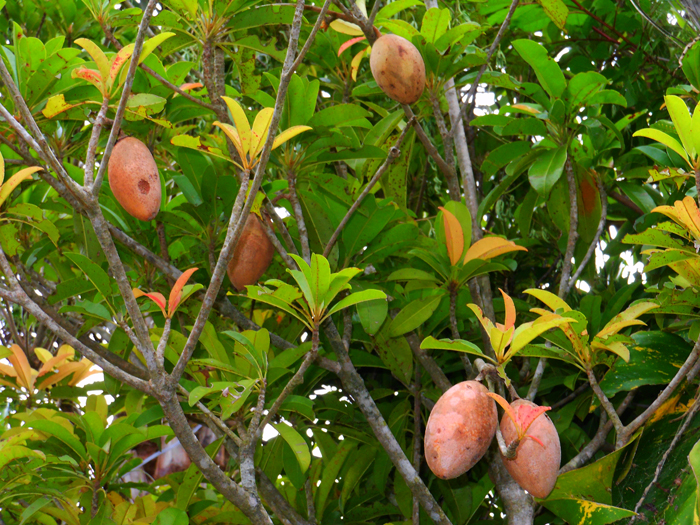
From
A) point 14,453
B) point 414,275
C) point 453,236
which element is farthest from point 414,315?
point 14,453

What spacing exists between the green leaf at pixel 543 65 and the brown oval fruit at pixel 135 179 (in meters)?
0.78

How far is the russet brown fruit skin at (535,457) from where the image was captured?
0.92m

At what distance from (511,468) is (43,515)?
1.19 metres

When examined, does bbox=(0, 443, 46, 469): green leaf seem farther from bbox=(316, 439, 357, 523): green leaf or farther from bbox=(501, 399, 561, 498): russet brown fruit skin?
bbox=(501, 399, 561, 498): russet brown fruit skin

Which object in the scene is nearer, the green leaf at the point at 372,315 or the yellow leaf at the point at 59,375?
the green leaf at the point at 372,315

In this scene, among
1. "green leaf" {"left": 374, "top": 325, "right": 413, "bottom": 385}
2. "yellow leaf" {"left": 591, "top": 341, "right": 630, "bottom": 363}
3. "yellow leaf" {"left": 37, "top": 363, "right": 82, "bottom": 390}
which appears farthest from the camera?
"yellow leaf" {"left": 37, "top": 363, "right": 82, "bottom": 390}

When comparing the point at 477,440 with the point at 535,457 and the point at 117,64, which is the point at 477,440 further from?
the point at 117,64

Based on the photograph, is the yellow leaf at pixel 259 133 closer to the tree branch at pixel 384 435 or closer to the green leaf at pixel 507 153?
the tree branch at pixel 384 435

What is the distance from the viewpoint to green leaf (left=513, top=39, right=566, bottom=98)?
51.2 inches

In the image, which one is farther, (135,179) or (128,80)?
(135,179)

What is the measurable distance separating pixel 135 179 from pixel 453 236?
23.1 inches

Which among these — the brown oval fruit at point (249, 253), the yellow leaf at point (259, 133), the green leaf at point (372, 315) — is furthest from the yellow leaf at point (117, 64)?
the green leaf at point (372, 315)

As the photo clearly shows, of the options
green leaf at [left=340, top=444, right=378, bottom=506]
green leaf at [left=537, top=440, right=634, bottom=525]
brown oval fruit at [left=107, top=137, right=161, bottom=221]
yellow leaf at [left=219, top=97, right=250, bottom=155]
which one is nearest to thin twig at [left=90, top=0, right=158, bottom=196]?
yellow leaf at [left=219, top=97, right=250, bottom=155]

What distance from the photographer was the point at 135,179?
1.09 meters
